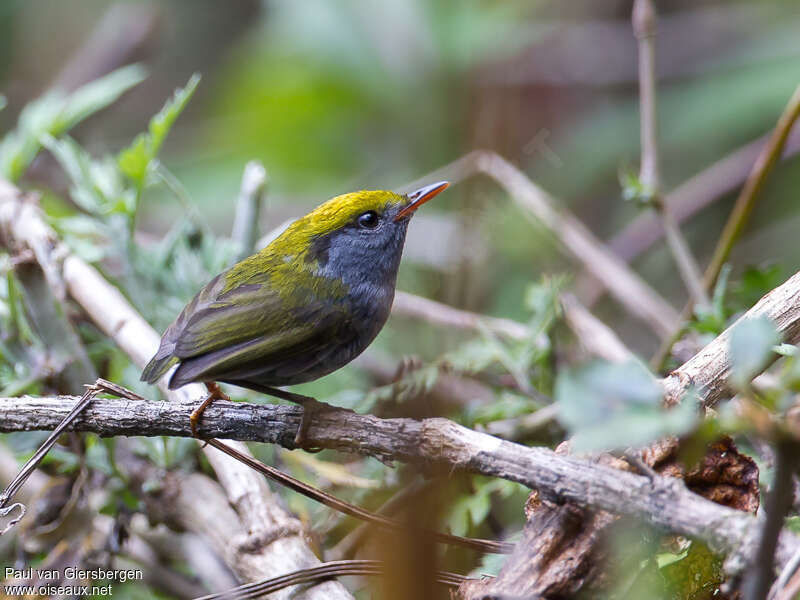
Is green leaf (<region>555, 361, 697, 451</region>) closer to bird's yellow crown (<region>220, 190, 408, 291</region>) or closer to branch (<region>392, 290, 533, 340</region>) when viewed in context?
→ bird's yellow crown (<region>220, 190, 408, 291</region>)

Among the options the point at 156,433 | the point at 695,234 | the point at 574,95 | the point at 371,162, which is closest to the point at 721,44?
the point at 574,95

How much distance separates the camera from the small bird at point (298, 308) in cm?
226

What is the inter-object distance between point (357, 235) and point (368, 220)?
78mm

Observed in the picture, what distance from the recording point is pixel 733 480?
5.49 feet

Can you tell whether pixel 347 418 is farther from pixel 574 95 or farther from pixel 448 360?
pixel 574 95

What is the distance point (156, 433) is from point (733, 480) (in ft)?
4.09

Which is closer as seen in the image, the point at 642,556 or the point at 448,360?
the point at 642,556

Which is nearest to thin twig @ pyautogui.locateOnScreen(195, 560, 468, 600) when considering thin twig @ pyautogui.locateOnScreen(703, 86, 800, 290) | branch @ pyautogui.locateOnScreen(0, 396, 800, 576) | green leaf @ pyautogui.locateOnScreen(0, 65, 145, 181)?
branch @ pyautogui.locateOnScreen(0, 396, 800, 576)

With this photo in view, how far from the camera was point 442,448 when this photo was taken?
1.70 m

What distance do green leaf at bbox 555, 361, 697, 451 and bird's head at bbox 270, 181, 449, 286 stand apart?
1475mm

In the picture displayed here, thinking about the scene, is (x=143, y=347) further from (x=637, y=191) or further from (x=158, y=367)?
(x=637, y=191)

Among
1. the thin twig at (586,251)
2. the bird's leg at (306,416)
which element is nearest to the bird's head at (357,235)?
the bird's leg at (306,416)

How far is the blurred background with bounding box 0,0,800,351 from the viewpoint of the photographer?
192 inches

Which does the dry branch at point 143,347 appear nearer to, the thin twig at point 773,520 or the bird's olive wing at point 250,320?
the bird's olive wing at point 250,320
